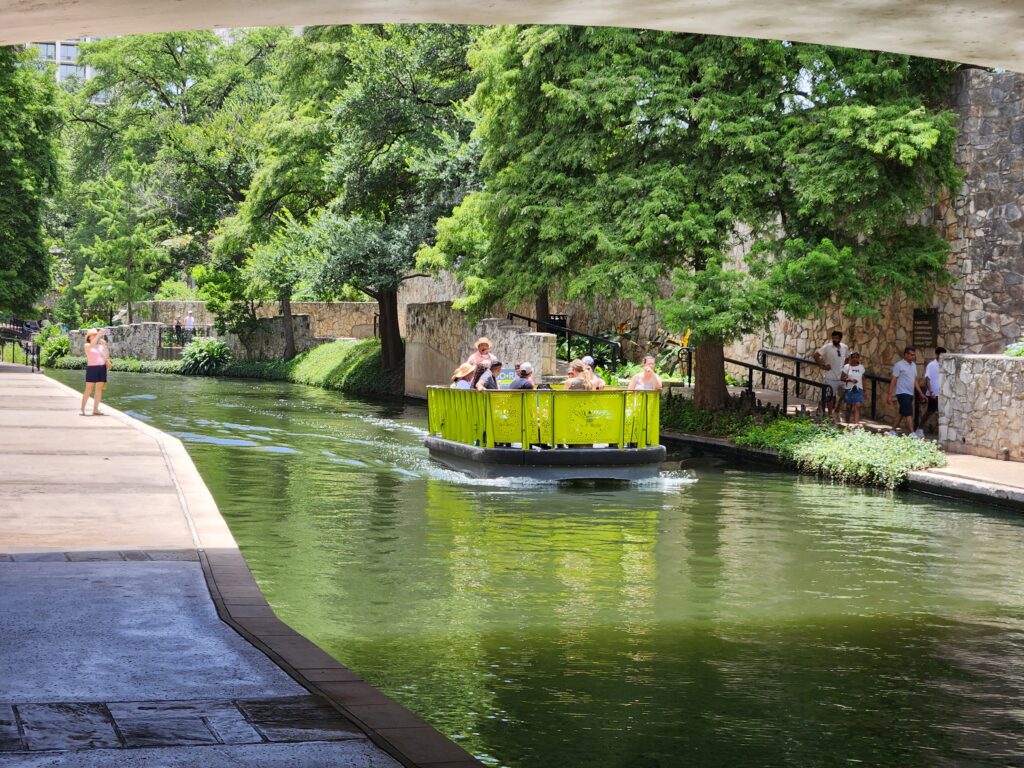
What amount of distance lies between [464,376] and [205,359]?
3631 centimetres

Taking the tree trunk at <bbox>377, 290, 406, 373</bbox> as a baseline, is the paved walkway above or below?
below

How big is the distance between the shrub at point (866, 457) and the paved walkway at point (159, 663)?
10205 mm

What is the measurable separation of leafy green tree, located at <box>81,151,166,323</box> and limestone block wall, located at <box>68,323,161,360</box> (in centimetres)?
306

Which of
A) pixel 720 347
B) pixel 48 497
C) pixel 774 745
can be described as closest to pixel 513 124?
pixel 720 347

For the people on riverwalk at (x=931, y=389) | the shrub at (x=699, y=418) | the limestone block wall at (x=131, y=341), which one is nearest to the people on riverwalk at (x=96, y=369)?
the shrub at (x=699, y=418)

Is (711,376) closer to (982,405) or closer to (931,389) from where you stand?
(931,389)

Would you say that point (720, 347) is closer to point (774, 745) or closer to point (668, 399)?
point (668, 399)

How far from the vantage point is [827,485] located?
18969 millimetres

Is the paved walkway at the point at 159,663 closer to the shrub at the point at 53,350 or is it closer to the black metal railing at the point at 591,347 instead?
the black metal railing at the point at 591,347

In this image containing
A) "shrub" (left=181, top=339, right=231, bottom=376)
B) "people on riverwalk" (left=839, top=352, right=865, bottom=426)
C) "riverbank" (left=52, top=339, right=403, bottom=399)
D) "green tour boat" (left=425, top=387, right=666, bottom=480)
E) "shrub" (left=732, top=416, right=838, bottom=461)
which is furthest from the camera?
"shrub" (left=181, top=339, right=231, bottom=376)

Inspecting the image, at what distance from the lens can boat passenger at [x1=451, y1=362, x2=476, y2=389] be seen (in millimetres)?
20469

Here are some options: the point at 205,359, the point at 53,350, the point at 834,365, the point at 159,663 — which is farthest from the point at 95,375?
the point at 53,350

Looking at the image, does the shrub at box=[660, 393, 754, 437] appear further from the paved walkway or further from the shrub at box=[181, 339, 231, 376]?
the shrub at box=[181, 339, 231, 376]

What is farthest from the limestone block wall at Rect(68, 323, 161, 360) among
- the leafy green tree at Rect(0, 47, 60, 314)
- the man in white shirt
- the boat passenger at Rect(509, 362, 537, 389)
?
the boat passenger at Rect(509, 362, 537, 389)
